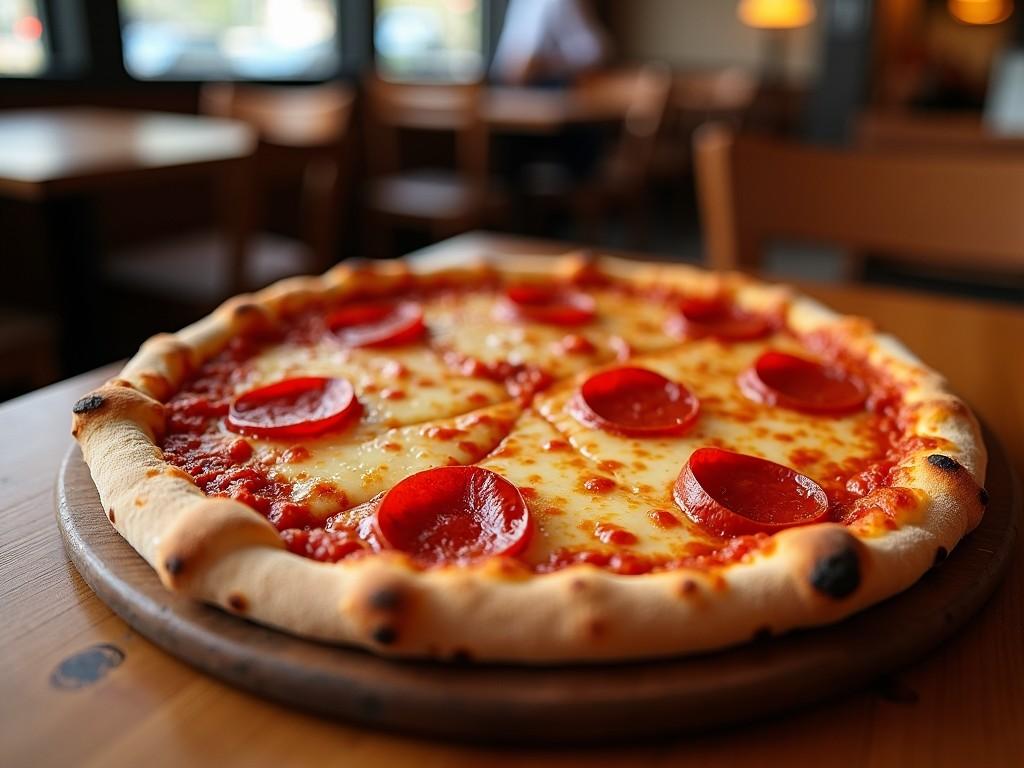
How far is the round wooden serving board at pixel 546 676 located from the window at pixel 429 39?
16.2 ft

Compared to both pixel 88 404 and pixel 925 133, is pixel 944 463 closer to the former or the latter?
pixel 88 404

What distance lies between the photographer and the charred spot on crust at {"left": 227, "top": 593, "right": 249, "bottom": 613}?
2.14 feet

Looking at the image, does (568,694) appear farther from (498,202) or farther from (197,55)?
(197,55)

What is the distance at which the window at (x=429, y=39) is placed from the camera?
211 inches

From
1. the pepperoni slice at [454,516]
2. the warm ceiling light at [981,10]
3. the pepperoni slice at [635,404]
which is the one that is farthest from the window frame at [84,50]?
the warm ceiling light at [981,10]

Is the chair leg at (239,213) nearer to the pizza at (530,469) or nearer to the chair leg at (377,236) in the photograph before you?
the pizza at (530,469)

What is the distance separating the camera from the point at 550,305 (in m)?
1.42

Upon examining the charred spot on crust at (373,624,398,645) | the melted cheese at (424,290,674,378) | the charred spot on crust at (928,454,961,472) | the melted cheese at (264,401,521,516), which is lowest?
the melted cheese at (424,290,674,378)

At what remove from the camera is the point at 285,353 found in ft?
3.94

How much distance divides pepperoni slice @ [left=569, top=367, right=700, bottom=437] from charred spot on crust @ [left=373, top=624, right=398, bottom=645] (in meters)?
0.43

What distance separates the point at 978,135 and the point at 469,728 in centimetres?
478

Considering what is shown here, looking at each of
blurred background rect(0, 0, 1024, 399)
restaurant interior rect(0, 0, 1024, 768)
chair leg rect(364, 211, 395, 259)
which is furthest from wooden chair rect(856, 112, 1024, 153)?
chair leg rect(364, 211, 395, 259)

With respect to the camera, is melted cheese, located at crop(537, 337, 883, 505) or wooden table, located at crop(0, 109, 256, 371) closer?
melted cheese, located at crop(537, 337, 883, 505)

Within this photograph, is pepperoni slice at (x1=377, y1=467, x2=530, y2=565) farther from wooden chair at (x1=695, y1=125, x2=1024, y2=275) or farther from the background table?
the background table
